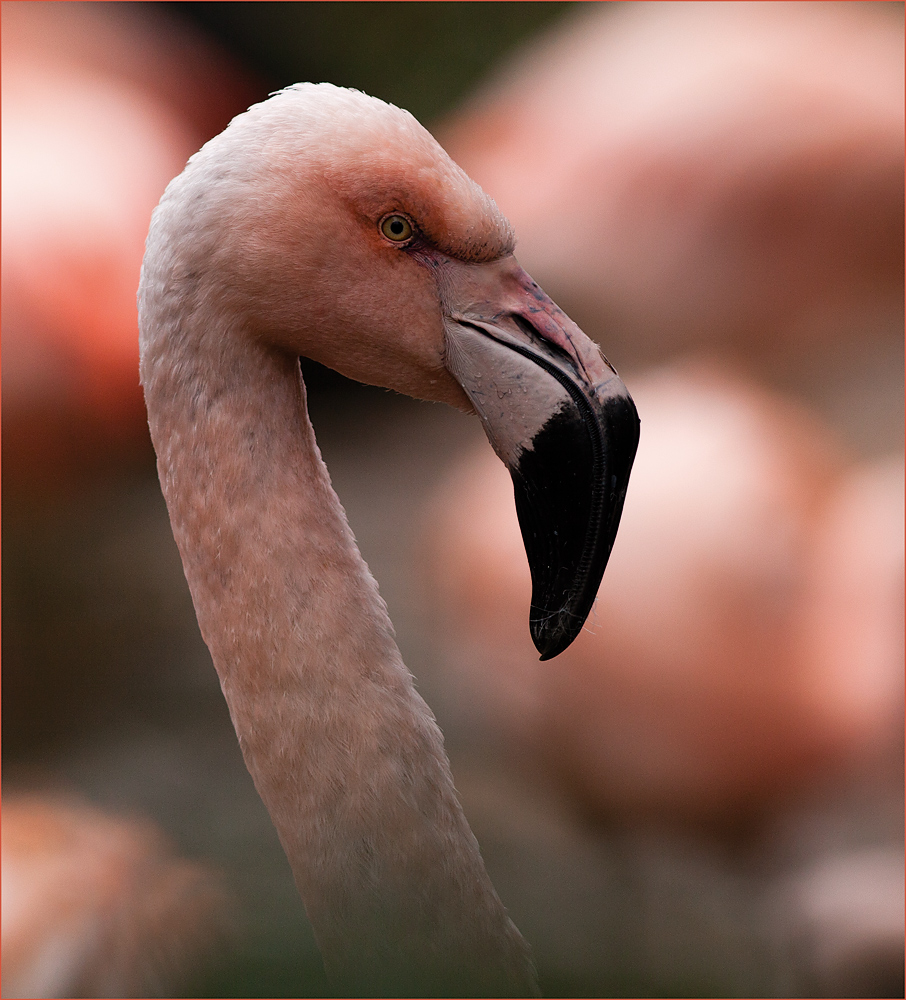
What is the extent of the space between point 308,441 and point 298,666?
0.18 metres

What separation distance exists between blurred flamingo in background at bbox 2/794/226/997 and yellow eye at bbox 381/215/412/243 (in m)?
0.44

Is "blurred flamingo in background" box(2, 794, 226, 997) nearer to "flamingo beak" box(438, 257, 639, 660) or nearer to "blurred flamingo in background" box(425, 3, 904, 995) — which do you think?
"flamingo beak" box(438, 257, 639, 660)

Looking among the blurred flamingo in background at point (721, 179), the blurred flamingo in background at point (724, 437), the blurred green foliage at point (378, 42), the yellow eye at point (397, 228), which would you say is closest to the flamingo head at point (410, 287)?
the yellow eye at point (397, 228)

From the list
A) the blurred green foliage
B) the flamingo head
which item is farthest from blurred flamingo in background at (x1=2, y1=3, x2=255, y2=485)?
the flamingo head

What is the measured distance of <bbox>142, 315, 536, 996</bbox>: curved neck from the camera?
0.62 m

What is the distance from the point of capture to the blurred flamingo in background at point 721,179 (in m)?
1.99

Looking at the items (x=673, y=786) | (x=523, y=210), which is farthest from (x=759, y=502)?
(x=523, y=210)

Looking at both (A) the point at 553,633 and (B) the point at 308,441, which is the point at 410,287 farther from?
(A) the point at 553,633

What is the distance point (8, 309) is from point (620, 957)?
1.44 m

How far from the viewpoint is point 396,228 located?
0.60m

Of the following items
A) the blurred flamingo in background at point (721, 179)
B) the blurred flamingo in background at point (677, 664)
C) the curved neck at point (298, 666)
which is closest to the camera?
the curved neck at point (298, 666)

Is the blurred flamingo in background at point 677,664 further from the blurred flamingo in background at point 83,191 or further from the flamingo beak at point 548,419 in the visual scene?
the flamingo beak at point 548,419

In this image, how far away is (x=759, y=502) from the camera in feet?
6.03

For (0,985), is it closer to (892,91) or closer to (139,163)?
(139,163)
